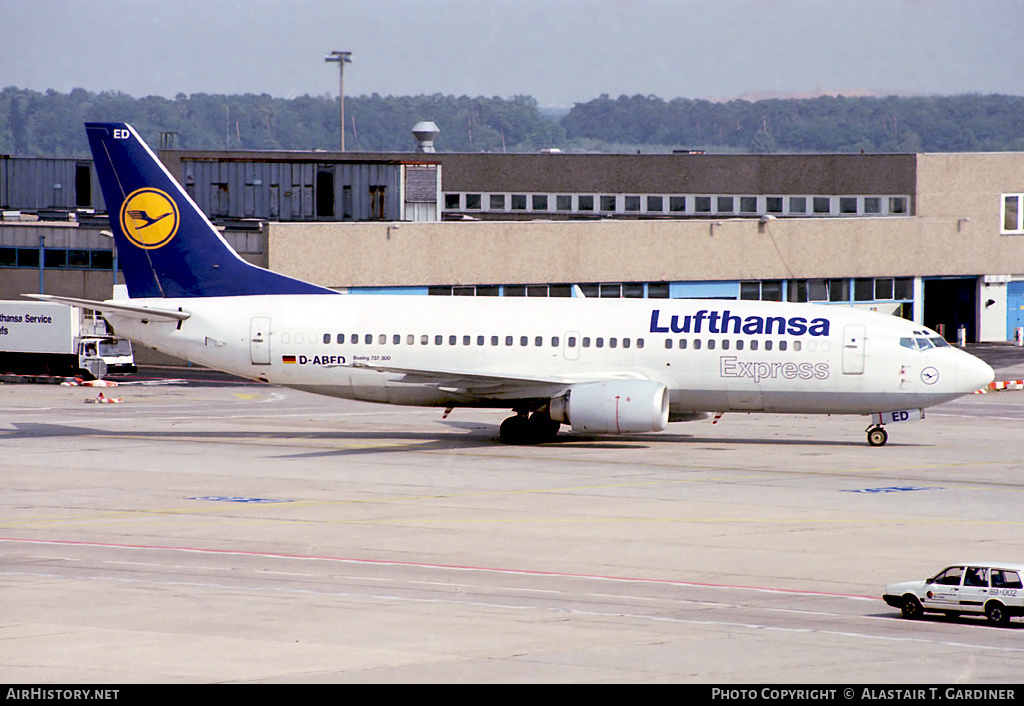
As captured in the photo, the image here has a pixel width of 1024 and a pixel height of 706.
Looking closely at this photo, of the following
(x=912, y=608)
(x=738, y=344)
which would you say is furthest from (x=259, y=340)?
(x=912, y=608)

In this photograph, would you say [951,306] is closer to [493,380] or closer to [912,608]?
[493,380]

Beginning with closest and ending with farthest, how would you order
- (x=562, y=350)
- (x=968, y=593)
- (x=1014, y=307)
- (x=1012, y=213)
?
(x=968, y=593)
(x=562, y=350)
(x=1012, y=213)
(x=1014, y=307)

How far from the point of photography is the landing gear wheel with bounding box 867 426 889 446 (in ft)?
145

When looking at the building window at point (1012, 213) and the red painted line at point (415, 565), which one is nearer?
the red painted line at point (415, 565)

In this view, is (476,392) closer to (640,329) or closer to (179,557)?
(640,329)

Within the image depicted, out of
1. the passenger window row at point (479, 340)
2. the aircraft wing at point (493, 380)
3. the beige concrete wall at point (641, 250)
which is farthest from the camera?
the beige concrete wall at point (641, 250)

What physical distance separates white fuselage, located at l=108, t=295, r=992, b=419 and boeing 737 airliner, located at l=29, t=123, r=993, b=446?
0.05m

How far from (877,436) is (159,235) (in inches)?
963

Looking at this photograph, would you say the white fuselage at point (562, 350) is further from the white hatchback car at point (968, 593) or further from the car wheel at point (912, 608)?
the car wheel at point (912, 608)

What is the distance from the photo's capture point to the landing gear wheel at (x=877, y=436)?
145 feet

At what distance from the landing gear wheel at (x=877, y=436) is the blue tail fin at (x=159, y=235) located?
19.3 m

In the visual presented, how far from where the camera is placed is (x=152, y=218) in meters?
46.6

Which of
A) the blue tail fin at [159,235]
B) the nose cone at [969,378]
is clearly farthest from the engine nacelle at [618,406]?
the blue tail fin at [159,235]

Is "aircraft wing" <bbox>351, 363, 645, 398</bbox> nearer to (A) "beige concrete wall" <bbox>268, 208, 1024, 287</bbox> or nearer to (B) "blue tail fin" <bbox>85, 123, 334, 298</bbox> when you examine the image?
(B) "blue tail fin" <bbox>85, 123, 334, 298</bbox>
